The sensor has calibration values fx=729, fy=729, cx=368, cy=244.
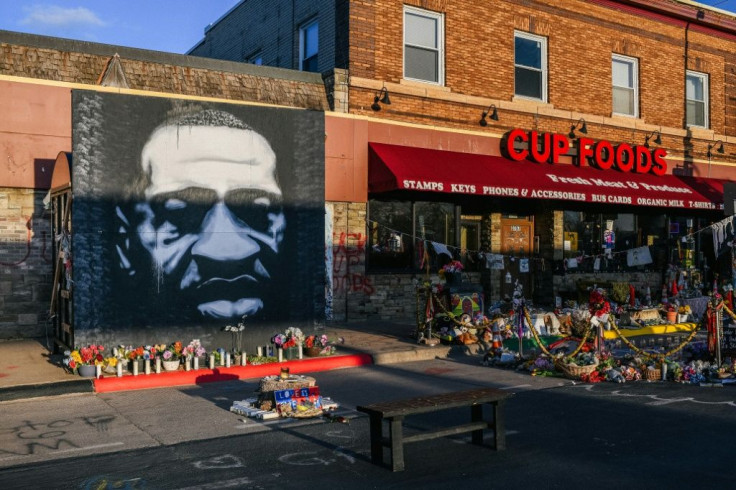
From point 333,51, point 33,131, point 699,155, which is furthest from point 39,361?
point 699,155

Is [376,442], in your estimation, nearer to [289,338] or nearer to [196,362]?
[196,362]

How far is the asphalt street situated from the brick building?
7.34 m

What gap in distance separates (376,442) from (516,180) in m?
12.2

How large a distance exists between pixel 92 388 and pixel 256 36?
1471 centimetres

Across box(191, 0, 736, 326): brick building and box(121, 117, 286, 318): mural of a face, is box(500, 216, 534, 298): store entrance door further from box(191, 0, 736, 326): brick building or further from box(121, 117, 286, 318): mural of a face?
box(121, 117, 286, 318): mural of a face

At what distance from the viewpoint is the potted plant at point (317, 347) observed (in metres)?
12.6

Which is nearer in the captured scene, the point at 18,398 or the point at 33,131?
the point at 18,398

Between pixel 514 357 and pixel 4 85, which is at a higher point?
pixel 4 85

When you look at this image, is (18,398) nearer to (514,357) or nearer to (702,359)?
(514,357)

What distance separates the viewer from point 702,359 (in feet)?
39.5

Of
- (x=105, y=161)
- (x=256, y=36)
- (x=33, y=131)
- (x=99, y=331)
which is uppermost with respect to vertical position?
(x=256, y=36)

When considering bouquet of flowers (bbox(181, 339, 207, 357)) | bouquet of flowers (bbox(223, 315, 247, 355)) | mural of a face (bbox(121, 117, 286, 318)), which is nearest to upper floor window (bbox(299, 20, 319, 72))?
mural of a face (bbox(121, 117, 286, 318))

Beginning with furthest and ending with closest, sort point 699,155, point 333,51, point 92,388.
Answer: point 699,155, point 333,51, point 92,388

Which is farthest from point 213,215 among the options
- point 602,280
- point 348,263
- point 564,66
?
point 602,280
